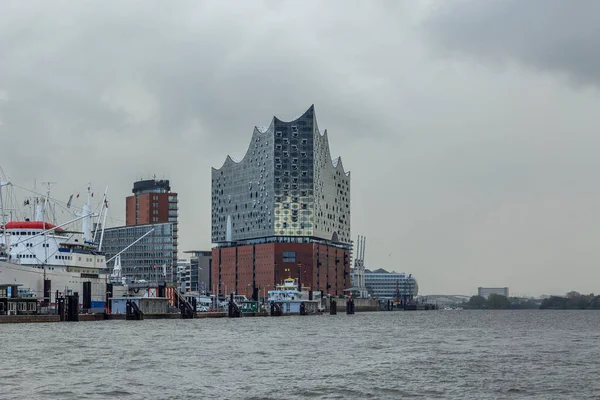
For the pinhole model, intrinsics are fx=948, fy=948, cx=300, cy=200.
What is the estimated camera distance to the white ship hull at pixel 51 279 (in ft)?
526

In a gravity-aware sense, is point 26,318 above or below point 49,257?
below

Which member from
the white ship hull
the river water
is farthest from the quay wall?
the river water

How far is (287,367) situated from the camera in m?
69.5

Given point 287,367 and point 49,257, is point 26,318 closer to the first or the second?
point 49,257

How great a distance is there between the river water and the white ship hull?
→ 5684cm

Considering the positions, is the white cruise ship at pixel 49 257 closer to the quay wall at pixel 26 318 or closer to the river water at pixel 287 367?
the quay wall at pixel 26 318

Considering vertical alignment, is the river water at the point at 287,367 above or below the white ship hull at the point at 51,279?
below

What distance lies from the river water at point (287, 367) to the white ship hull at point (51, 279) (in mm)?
56845

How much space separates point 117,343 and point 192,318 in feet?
301

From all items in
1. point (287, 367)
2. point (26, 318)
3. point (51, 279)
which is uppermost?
point (51, 279)

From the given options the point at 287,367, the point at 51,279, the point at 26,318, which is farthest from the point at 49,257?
the point at 287,367

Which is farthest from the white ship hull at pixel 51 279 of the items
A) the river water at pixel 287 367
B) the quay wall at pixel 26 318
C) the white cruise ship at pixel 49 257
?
the river water at pixel 287 367

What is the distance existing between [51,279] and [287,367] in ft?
367

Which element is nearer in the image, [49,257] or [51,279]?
[51,279]
